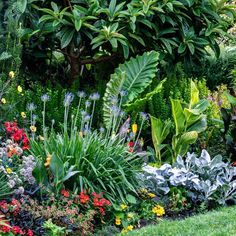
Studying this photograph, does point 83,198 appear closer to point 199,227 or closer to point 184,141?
point 199,227

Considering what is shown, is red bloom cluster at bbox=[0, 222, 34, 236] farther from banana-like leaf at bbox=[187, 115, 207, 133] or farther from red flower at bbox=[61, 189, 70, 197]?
banana-like leaf at bbox=[187, 115, 207, 133]

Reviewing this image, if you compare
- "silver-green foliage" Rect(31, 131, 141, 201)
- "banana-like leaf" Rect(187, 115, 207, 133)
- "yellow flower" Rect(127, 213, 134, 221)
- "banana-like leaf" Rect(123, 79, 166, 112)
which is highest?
"banana-like leaf" Rect(123, 79, 166, 112)

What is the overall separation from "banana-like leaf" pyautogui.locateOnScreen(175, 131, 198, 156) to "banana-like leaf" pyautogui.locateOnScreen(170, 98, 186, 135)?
0.37ft

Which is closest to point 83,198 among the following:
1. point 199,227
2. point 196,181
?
point 199,227

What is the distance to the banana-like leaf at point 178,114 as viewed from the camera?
7.04 meters

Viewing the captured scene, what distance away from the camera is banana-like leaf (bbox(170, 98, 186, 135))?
7039 millimetres

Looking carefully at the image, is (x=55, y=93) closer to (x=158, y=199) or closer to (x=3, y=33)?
(x=3, y=33)

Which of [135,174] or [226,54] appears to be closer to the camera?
[135,174]

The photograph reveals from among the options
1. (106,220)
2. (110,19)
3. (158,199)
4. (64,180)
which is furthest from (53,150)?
(110,19)

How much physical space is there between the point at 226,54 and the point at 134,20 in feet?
18.8

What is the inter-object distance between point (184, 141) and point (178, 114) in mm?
348

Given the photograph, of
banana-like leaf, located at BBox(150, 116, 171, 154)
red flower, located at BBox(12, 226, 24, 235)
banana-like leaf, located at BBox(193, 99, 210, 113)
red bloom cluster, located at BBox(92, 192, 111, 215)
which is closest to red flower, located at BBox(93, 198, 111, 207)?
red bloom cluster, located at BBox(92, 192, 111, 215)

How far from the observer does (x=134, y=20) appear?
728 cm

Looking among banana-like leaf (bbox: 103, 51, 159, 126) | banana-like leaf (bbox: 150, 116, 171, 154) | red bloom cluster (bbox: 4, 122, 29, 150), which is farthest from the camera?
banana-like leaf (bbox: 103, 51, 159, 126)
